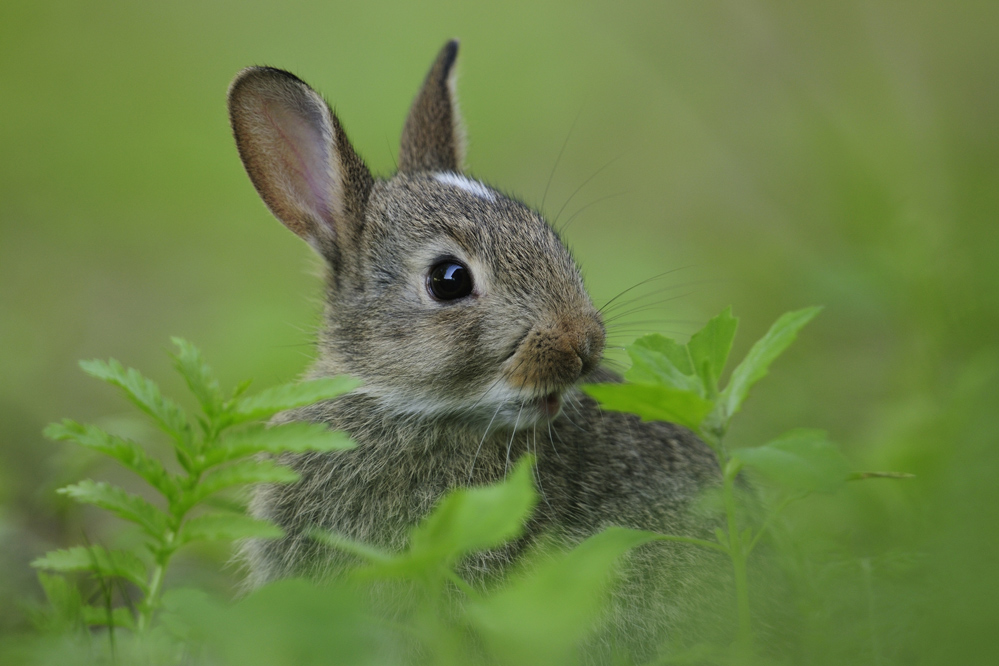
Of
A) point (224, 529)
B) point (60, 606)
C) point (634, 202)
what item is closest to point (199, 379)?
point (224, 529)

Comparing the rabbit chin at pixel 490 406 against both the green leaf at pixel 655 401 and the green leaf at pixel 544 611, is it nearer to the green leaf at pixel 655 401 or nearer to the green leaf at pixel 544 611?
the green leaf at pixel 655 401

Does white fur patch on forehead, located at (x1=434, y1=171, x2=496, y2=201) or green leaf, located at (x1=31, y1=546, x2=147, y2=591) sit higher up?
white fur patch on forehead, located at (x1=434, y1=171, x2=496, y2=201)

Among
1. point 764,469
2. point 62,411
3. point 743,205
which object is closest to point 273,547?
point 764,469

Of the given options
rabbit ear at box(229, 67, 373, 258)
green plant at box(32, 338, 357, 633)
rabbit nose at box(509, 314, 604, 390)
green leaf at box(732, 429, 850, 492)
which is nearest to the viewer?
green leaf at box(732, 429, 850, 492)

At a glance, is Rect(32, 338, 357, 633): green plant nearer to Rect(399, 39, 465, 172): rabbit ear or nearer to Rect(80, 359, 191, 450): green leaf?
Rect(80, 359, 191, 450): green leaf

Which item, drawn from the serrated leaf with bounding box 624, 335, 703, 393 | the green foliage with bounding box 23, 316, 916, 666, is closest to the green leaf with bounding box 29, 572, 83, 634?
the green foliage with bounding box 23, 316, 916, 666

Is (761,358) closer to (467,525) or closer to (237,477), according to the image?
(467,525)

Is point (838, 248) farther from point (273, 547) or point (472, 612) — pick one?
point (472, 612)
